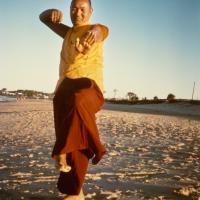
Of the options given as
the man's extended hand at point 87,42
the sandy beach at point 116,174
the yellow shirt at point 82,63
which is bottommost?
the sandy beach at point 116,174

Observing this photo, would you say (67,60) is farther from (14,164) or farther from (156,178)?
(14,164)

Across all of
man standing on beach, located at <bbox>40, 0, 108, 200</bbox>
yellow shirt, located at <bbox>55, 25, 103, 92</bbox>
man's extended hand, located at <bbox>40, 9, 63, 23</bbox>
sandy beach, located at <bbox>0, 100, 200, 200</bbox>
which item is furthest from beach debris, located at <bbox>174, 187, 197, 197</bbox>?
man's extended hand, located at <bbox>40, 9, 63, 23</bbox>

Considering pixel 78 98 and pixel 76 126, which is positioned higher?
pixel 78 98

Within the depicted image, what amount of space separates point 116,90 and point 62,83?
17393 centimetres

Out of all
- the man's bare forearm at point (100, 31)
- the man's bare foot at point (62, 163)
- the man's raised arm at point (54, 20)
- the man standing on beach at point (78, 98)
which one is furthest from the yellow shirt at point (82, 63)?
the man's bare foot at point (62, 163)

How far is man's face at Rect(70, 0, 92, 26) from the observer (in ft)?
11.8

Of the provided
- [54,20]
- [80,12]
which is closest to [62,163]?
[80,12]

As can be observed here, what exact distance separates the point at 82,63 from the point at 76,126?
0.61 meters

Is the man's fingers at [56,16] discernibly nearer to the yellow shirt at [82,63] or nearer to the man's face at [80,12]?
the man's face at [80,12]

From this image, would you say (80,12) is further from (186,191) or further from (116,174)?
(116,174)

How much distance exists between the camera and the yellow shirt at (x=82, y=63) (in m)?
3.47

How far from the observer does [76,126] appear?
329 centimetres

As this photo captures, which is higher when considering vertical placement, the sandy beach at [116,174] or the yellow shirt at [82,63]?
the yellow shirt at [82,63]

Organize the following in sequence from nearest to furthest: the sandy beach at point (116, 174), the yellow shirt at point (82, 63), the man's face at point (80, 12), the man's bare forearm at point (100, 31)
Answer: the man's bare forearm at point (100, 31), the yellow shirt at point (82, 63), the man's face at point (80, 12), the sandy beach at point (116, 174)
